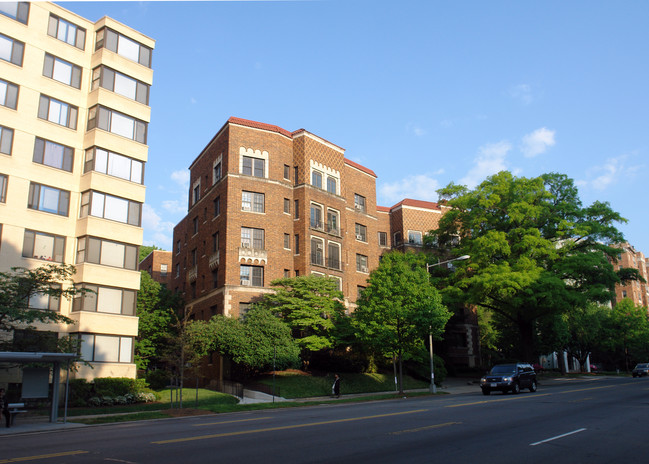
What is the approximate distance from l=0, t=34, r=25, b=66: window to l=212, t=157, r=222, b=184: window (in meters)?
16.0

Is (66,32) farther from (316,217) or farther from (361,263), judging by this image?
(361,263)

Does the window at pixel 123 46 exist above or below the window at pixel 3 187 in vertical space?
above

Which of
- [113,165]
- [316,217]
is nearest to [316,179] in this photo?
[316,217]

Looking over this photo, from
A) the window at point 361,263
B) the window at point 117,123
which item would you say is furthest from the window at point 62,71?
the window at point 361,263

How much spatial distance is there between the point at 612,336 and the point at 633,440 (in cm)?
6862

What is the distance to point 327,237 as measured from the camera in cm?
4500

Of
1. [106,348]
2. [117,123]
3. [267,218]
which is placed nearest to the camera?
[106,348]

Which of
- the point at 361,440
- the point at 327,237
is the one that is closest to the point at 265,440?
the point at 361,440

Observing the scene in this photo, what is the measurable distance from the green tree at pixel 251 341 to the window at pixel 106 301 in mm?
5042

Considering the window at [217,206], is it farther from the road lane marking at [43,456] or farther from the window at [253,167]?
the road lane marking at [43,456]

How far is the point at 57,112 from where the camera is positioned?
115 ft

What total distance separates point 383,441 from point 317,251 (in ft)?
107

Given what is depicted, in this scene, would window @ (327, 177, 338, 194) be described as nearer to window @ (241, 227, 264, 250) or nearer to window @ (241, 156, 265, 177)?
window @ (241, 156, 265, 177)

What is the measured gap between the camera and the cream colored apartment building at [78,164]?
3241 centimetres
